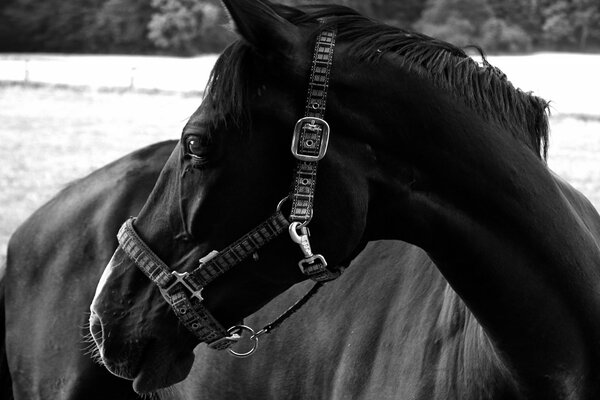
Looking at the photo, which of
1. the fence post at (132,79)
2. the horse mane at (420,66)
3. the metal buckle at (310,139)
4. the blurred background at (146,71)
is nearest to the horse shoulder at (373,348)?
the horse mane at (420,66)

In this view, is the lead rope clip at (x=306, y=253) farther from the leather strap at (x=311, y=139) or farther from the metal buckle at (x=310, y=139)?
the metal buckle at (x=310, y=139)

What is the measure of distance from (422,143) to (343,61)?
0.29 meters

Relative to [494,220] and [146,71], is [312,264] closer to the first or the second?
[494,220]

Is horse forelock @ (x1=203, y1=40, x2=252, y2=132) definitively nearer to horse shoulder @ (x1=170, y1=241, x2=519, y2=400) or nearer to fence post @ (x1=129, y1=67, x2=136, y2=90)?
horse shoulder @ (x1=170, y1=241, x2=519, y2=400)

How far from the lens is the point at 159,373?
2.16 metres

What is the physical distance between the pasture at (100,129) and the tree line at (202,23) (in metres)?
1.01

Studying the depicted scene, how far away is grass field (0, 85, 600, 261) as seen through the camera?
10.4 m

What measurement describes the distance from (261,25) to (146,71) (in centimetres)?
2736

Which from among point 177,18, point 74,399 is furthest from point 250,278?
point 177,18

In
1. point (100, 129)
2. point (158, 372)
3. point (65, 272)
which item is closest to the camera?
point (158, 372)

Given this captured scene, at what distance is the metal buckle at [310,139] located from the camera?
1.92m

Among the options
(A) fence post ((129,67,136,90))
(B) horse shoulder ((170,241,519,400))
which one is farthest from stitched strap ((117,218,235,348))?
(A) fence post ((129,67,136,90))

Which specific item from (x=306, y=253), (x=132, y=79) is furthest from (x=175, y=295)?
(x=132, y=79)

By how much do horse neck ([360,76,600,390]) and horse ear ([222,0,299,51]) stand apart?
1.02 ft
